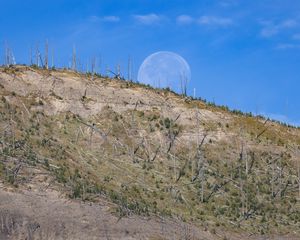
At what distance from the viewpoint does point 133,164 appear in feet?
197

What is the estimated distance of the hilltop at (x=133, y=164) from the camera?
45.7 m

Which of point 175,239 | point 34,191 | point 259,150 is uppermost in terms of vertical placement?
point 259,150

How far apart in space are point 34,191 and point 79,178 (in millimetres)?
6089

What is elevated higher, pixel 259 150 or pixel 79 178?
pixel 259 150

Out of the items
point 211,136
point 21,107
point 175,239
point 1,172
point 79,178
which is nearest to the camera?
point 175,239

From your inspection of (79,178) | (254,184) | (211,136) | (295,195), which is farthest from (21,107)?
(295,195)

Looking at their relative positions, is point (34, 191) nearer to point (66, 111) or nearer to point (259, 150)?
point (66, 111)

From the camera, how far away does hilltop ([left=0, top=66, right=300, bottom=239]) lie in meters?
45.7

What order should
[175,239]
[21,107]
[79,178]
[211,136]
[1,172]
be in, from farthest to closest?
[211,136] < [21,107] < [79,178] < [1,172] < [175,239]

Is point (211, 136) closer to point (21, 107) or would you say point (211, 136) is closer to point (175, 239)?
point (21, 107)

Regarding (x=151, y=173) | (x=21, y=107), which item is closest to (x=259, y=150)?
(x=151, y=173)

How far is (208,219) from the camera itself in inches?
2071

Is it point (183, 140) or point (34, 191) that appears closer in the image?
point (34, 191)

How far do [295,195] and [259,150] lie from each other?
25.3 feet
